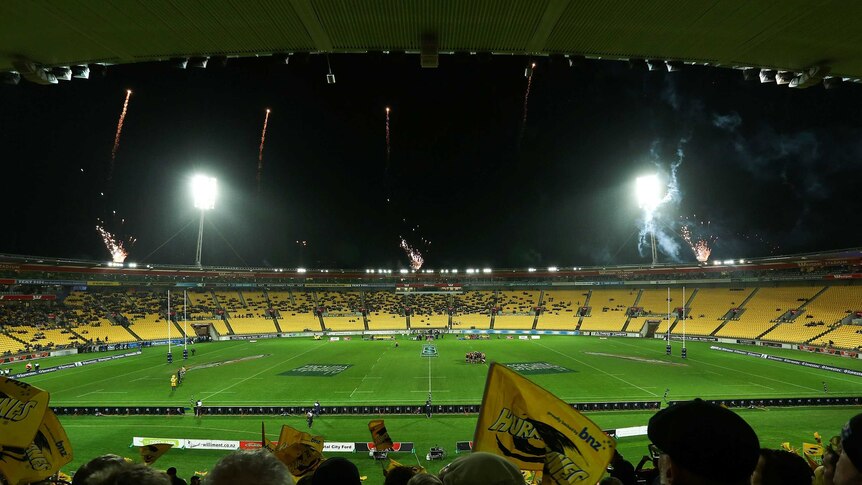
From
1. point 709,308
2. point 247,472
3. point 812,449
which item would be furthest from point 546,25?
point 709,308

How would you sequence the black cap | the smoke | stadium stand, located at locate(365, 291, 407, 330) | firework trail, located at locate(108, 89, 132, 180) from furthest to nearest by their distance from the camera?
the smoke → stadium stand, located at locate(365, 291, 407, 330) → firework trail, located at locate(108, 89, 132, 180) → the black cap

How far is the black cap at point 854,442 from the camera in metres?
Answer: 2.03

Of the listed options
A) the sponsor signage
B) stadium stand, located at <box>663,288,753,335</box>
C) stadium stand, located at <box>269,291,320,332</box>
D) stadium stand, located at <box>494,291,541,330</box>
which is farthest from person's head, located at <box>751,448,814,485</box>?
stadium stand, located at <box>269,291,320,332</box>

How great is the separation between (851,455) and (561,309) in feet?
242

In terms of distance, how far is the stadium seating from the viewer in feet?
172

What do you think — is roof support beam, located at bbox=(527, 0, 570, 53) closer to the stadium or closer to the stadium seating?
the stadium

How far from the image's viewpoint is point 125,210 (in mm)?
69062

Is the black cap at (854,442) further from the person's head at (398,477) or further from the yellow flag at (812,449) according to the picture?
the yellow flag at (812,449)

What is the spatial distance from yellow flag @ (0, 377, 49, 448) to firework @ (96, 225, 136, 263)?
78.5 meters

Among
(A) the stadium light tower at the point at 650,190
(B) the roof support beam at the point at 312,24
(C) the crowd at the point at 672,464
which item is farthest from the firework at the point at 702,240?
(C) the crowd at the point at 672,464

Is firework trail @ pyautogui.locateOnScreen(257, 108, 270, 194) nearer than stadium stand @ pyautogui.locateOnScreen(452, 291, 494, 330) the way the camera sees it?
No

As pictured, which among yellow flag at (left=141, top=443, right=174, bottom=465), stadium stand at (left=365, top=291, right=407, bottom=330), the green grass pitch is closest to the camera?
yellow flag at (left=141, top=443, right=174, bottom=465)

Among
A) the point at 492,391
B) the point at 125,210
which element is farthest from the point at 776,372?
the point at 125,210

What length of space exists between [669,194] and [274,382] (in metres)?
72.8
